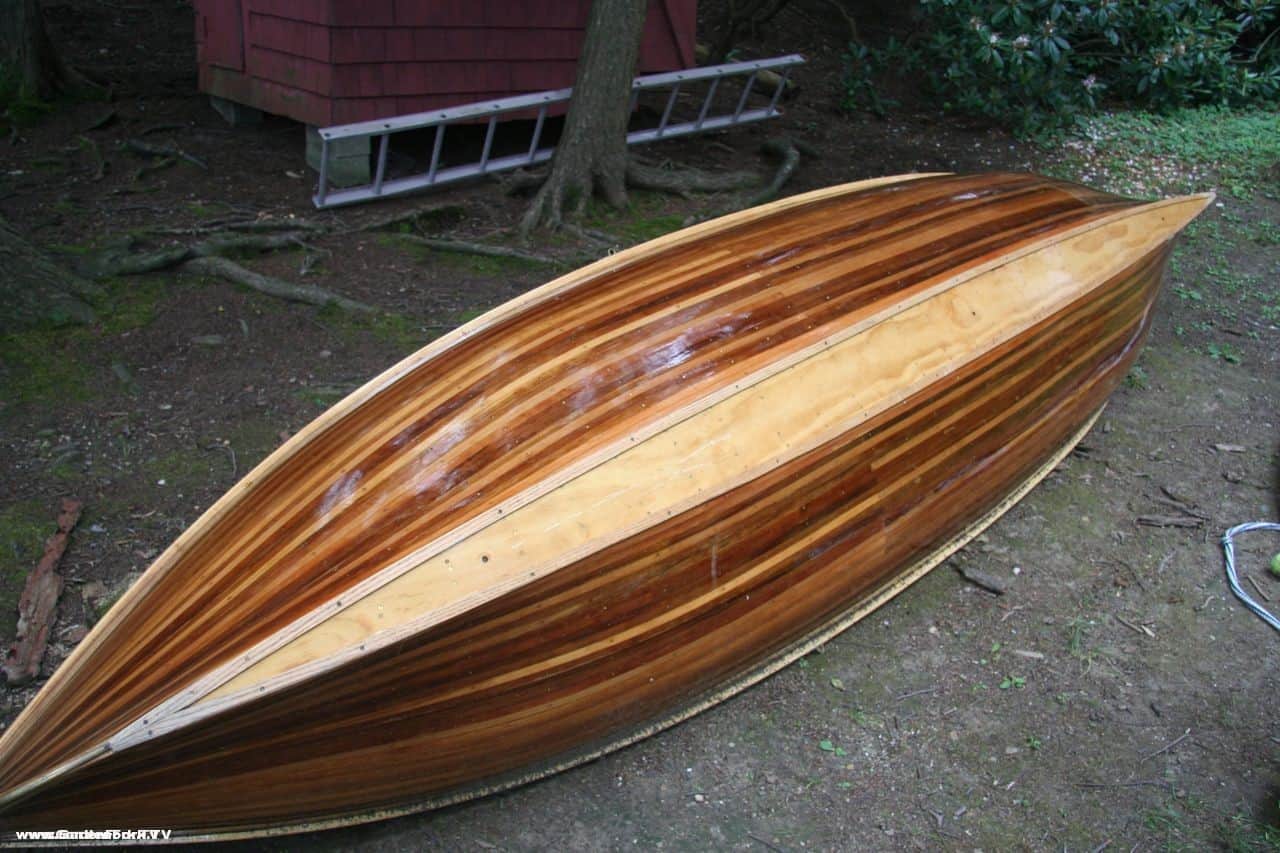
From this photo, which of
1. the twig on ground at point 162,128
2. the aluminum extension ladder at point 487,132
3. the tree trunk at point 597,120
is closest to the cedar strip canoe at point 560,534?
the tree trunk at point 597,120

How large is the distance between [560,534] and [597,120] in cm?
425

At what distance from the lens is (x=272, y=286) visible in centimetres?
502

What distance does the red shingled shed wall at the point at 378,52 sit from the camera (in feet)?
20.2

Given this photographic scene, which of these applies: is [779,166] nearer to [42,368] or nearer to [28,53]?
[42,368]

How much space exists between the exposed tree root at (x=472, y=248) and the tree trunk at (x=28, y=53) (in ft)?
10.5

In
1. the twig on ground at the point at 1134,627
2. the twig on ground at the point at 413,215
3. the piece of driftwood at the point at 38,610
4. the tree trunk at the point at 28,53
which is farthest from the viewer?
the tree trunk at the point at 28,53

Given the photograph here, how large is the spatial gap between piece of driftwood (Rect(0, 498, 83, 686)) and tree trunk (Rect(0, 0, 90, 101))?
15.6ft

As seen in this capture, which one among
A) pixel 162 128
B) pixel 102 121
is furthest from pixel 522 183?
pixel 102 121

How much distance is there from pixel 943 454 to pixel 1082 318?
1046mm

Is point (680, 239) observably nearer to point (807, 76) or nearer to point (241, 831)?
point (241, 831)

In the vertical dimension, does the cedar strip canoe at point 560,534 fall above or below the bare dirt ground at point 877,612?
above

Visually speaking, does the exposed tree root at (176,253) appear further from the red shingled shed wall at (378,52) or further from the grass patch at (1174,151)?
the grass patch at (1174,151)

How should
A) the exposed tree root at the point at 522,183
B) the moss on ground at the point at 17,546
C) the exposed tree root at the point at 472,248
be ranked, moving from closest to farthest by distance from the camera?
the moss on ground at the point at 17,546
the exposed tree root at the point at 472,248
the exposed tree root at the point at 522,183

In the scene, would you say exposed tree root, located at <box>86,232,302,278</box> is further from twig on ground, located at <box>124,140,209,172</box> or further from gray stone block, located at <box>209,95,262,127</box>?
gray stone block, located at <box>209,95,262,127</box>
